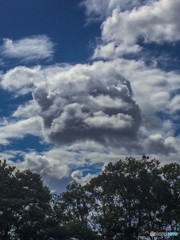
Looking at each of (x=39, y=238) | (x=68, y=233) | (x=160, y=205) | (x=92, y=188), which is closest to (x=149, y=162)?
(x=160, y=205)

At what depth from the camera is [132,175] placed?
55.6 m

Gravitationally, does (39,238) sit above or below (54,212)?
below

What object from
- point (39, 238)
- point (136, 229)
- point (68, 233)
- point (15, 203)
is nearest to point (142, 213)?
point (136, 229)

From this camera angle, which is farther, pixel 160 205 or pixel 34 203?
pixel 34 203

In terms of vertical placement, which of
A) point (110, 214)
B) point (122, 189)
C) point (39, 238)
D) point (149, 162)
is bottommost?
point (39, 238)

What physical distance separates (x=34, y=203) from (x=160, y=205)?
73.9 feet

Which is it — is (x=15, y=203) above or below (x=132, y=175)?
below

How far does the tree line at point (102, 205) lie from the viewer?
5141 centimetres

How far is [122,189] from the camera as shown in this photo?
5512 cm

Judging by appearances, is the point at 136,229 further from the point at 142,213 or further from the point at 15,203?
the point at 15,203

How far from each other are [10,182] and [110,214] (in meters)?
19.5

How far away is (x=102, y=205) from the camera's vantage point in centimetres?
5594

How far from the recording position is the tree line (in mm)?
51406

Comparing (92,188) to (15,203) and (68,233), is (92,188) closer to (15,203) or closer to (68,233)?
(68,233)
